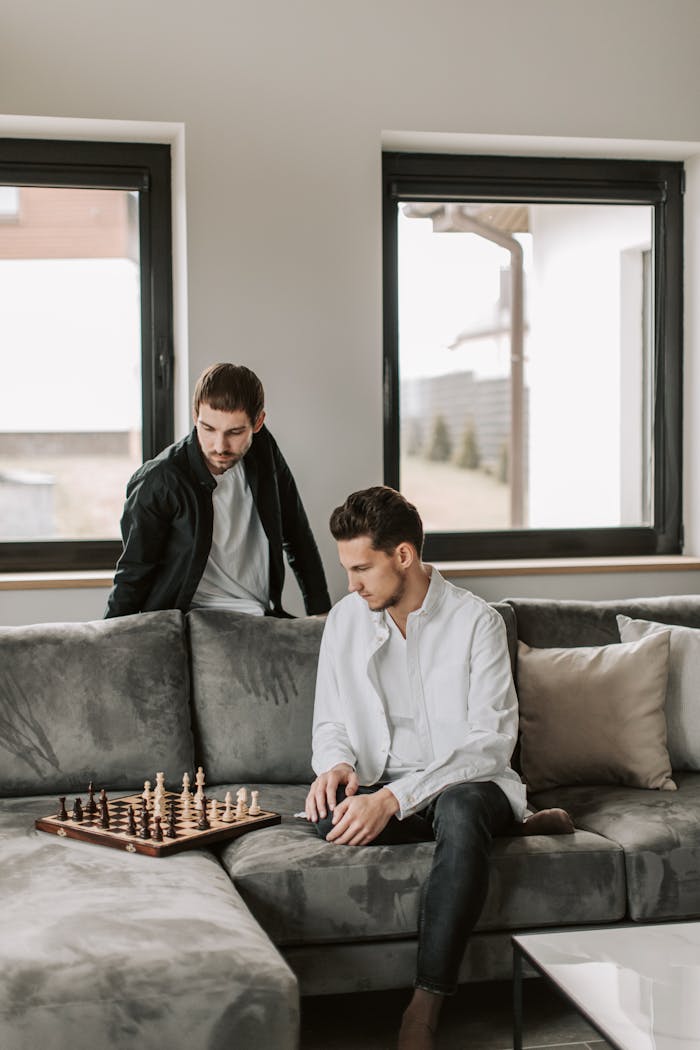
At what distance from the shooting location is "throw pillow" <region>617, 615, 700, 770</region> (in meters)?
3.09

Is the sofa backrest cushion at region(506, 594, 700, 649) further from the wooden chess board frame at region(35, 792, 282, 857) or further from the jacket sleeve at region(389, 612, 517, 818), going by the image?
the wooden chess board frame at region(35, 792, 282, 857)

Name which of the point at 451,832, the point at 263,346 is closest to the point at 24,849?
the point at 451,832

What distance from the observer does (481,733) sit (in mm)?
2545

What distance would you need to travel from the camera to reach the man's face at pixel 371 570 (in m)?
2.59

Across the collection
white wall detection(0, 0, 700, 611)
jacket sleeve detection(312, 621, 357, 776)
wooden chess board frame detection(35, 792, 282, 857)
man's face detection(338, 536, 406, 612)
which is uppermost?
white wall detection(0, 0, 700, 611)

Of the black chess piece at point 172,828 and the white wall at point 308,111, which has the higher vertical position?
the white wall at point 308,111

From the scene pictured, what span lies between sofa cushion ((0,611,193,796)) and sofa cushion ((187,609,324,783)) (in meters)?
0.07

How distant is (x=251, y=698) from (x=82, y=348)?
4.76 feet

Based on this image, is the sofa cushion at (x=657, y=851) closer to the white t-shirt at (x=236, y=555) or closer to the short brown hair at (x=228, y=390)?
the white t-shirt at (x=236, y=555)

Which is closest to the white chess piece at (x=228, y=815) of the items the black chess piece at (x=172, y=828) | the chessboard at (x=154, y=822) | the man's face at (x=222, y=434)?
the chessboard at (x=154, y=822)

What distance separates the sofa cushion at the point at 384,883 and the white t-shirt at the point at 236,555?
2.54 feet

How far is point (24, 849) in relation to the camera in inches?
95.4

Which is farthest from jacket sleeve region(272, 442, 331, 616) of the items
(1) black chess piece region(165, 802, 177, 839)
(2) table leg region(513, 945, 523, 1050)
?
(2) table leg region(513, 945, 523, 1050)

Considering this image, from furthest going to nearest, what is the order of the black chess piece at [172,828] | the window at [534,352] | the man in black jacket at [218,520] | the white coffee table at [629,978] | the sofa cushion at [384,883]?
the window at [534,352] < the man in black jacket at [218,520] < the black chess piece at [172,828] < the sofa cushion at [384,883] < the white coffee table at [629,978]
